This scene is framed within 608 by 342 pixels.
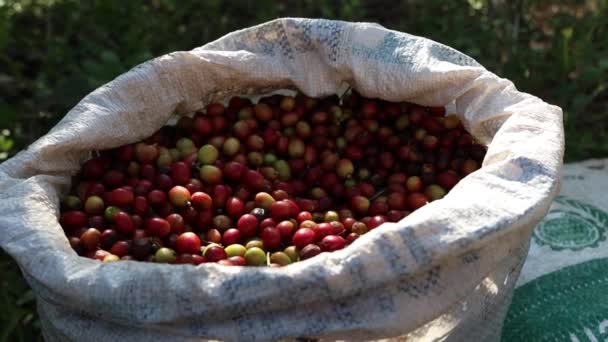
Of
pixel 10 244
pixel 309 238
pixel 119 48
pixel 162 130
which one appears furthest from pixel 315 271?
pixel 119 48

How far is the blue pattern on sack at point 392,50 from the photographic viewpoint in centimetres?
201

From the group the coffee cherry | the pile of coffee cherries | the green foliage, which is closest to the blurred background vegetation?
the green foliage

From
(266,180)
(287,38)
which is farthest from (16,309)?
(287,38)

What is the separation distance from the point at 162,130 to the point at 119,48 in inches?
53.9

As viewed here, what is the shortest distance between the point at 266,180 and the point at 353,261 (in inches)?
29.8

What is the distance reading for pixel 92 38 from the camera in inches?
140

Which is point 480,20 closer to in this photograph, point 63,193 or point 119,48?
point 119,48

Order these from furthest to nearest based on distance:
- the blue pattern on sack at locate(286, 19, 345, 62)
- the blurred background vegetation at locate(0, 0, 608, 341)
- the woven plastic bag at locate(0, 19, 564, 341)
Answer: the blurred background vegetation at locate(0, 0, 608, 341) < the blue pattern on sack at locate(286, 19, 345, 62) < the woven plastic bag at locate(0, 19, 564, 341)

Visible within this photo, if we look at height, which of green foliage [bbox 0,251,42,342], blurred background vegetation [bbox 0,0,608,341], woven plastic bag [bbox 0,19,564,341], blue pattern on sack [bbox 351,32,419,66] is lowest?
green foliage [bbox 0,251,42,342]

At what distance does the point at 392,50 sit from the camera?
204cm

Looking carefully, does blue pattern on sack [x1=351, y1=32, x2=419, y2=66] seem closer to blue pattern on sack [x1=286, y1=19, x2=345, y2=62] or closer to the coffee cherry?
blue pattern on sack [x1=286, y1=19, x2=345, y2=62]

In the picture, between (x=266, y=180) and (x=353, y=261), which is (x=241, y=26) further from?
(x=353, y=261)

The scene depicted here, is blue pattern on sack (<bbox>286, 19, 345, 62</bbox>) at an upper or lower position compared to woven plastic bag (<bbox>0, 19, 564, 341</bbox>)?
upper

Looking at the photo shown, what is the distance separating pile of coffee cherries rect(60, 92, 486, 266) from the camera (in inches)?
69.2
